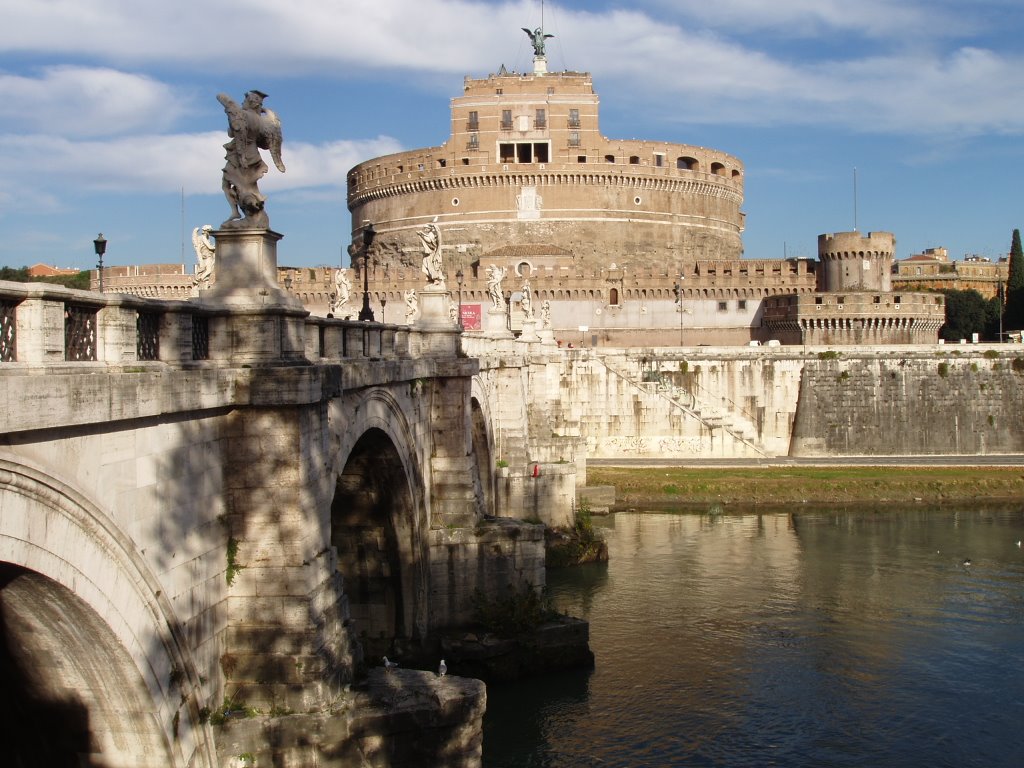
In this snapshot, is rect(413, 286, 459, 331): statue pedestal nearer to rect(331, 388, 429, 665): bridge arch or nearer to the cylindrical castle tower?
rect(331, 388, 429, 665): bridge arch

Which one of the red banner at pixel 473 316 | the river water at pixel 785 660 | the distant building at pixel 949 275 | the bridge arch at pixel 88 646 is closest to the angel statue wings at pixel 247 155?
the bridge arch at pixel 88 646

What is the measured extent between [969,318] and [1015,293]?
5.29 meters

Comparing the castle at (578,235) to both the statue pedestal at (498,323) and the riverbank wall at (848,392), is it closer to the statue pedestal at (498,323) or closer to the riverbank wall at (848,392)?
the riverbank wall at (848,392)

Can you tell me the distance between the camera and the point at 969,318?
244 feet

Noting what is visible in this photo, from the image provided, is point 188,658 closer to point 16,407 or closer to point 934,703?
point 16,407

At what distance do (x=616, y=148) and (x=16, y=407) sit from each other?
70.5 meters

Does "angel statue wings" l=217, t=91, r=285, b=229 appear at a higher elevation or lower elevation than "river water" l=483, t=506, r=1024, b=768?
higher

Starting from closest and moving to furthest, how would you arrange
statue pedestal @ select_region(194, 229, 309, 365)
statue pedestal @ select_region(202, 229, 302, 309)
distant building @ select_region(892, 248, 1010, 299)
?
statue pedestal @ select_region(194, 229, 309, 365), statue pedestal @ select_region(202, 229, 302, 309), distant building @ select_region(892, 248, 1010, 299)

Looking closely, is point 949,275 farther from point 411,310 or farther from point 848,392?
point 411,310

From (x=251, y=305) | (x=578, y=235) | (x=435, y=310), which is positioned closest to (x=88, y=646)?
(x=251, y=305)

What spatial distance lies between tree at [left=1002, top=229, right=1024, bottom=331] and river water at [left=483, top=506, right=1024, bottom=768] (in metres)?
43.6

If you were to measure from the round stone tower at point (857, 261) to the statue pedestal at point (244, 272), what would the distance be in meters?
57.2

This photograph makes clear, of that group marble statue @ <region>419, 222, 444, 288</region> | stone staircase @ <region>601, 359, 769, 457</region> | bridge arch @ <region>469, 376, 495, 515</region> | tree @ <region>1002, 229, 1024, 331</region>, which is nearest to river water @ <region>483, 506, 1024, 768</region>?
bridge arch @ <region>469, 376, 495, 515</region>

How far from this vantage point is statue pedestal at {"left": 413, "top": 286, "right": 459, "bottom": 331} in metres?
18.7
